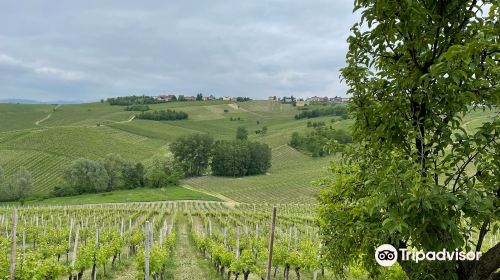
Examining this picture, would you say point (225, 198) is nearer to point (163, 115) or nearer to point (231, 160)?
point (231, 160)

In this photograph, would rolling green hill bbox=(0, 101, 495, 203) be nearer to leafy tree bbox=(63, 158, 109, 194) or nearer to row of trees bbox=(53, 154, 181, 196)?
row of trees bbox=(53, 154, 181, 196)

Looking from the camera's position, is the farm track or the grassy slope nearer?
the farm track

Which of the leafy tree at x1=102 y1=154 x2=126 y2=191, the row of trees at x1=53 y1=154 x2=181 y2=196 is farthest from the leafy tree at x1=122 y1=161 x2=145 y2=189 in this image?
the leafy tree at x1=102 y1=154 x2=126 y2=191

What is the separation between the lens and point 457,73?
3.32 metres

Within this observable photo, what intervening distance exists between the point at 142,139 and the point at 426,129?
111 metres

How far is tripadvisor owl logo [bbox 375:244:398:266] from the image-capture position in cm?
476

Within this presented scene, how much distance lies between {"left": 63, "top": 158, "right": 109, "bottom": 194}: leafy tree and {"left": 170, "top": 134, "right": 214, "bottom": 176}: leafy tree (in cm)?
2005

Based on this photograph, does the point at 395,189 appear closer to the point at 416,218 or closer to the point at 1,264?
the point at 416,218

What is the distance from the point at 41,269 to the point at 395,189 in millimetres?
11412

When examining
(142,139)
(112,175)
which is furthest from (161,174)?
(142,139)

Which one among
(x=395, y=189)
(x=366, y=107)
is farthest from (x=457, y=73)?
(x=366, y=107)

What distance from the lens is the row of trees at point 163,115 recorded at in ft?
451

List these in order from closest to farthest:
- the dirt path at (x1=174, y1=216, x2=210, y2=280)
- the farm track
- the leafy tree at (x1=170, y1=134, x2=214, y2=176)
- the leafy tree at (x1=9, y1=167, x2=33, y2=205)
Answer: the dirt path at (x1=174, y1=216, x2=210, y2=280) < the farm track < the leafy tree at (x1=9, y1=167, x2=33, y2=205) < the leafy tree at (x1=170, y1=134, x2=214, y2=176)

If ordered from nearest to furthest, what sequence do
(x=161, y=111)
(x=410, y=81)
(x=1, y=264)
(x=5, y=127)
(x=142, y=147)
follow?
1. (x=410, y=81)
2. (x=1, y=264)
3. (x=142, y=147)
4. (x=5, y=127)
5. (x=161, y=111)
